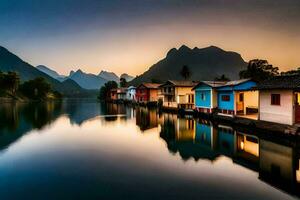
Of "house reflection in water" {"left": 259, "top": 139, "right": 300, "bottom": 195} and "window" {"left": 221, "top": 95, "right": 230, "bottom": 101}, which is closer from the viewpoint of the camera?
"house reflection in water" {"left": 259, "top": 139, "right": 300, "bottom": 195}

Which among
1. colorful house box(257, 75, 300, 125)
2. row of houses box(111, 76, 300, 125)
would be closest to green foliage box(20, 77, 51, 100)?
row of houses box(111, 76, 300, 125)

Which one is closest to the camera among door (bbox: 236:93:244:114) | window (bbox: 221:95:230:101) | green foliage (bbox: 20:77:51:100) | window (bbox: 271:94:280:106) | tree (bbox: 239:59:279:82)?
window (bbox: 271:94:280:106)

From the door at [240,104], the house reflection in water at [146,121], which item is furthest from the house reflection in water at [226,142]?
the house reflection in water at [146,121]

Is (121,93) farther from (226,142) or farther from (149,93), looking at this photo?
(226,142)

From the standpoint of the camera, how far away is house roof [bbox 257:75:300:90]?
21.0 metres

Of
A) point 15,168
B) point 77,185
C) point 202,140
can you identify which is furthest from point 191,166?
point 15,168

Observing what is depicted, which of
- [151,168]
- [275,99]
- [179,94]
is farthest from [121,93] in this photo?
[151,168]

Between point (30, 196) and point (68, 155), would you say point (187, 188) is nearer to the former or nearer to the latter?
point (30, 196)

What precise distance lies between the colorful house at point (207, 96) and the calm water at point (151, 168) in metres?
14.5

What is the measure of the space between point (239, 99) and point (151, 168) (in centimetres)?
2303

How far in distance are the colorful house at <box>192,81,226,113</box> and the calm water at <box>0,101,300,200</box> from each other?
571 inches

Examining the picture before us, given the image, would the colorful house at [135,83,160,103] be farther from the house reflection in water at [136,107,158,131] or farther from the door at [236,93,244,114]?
the door at [236,93,244,114]

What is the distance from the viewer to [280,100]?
22.7 metres

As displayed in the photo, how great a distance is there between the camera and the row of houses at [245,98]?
21650 mm
